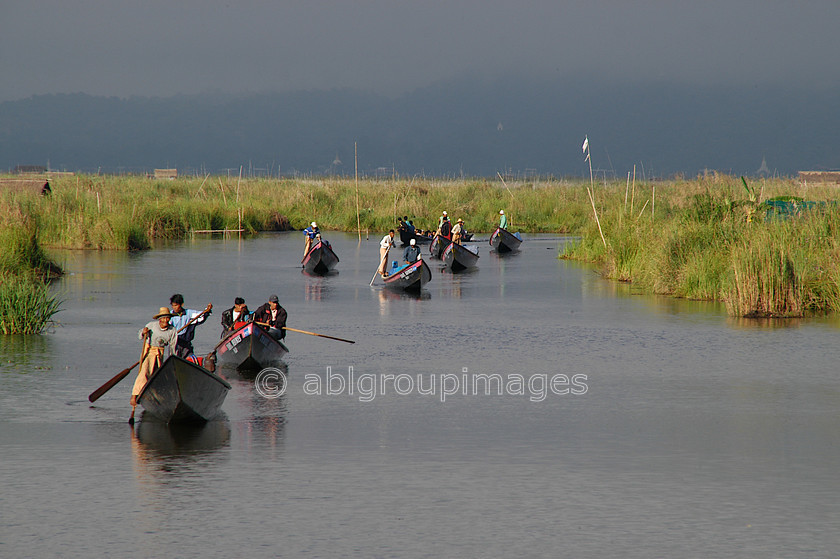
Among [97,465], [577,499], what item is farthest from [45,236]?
[577,499]

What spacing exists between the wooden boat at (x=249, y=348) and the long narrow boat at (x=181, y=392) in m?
3.39

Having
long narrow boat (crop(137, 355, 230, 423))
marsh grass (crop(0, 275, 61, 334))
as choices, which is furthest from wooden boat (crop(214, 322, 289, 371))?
marsh grass (crop(0, 275, 61, 334))

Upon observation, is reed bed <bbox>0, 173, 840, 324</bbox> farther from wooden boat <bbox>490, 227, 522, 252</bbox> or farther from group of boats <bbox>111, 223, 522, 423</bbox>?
group of boats <bbox>111, 223, 522, 423</bbox>

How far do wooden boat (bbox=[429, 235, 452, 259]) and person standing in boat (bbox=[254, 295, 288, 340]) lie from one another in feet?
74.7

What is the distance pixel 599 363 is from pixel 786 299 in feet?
26.0

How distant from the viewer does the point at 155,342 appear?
1287 cm

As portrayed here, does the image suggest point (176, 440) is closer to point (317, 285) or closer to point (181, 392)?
point (181, 392)

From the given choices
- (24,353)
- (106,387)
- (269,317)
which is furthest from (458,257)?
(106,387)

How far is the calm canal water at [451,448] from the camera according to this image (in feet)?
29.5

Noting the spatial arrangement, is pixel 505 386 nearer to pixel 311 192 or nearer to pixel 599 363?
pixel 599 363

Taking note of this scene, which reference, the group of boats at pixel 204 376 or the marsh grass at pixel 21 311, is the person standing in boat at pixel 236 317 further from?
the marsh grass at pixel 21 311

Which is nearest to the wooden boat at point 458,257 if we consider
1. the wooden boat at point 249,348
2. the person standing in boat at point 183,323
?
the wooden boat at point 249,348

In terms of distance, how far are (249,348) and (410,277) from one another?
13.6 metres

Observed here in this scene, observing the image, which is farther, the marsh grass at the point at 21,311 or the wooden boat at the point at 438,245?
the wooden boat at the point at 438,245
